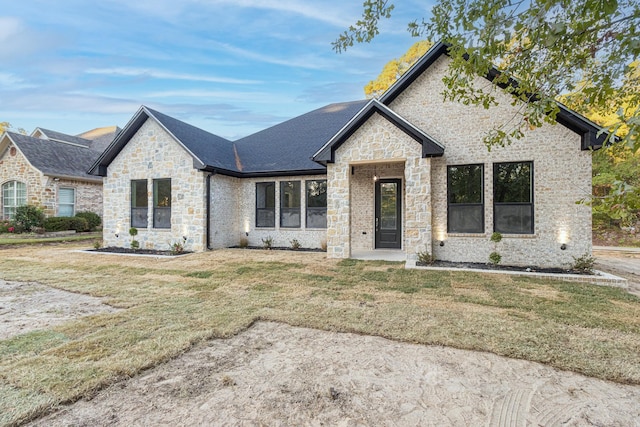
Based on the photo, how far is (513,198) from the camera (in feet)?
27.7

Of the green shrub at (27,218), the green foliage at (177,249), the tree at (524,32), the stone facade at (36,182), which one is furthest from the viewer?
the stone facade at (36,182)

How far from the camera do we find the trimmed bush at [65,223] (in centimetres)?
1669

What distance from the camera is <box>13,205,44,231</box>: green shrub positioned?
16.0 meters

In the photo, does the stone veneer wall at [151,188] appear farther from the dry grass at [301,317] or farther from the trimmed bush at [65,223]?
the trimmed bush at [65,223]

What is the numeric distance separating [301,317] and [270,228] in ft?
28.0

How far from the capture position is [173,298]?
212 inches

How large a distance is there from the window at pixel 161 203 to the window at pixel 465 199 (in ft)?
33.5

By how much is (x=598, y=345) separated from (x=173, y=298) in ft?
20.1

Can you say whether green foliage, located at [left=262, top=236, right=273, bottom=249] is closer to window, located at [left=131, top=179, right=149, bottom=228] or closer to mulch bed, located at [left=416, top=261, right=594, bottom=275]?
window, located at [left=131, top=179, right=149, bottom=228]

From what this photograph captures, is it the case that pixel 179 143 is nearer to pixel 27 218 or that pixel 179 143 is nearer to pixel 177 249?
pixel 177 249

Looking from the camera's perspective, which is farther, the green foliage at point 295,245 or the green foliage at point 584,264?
the green foliage at point 295,245

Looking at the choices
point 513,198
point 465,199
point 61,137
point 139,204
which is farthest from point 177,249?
point 61,137

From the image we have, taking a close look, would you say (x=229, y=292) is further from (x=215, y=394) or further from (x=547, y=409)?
(x=547, y=409)

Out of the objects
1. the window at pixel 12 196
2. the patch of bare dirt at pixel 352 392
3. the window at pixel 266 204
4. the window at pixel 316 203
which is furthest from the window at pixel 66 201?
the patch of bare dirt at pixel 352 392
